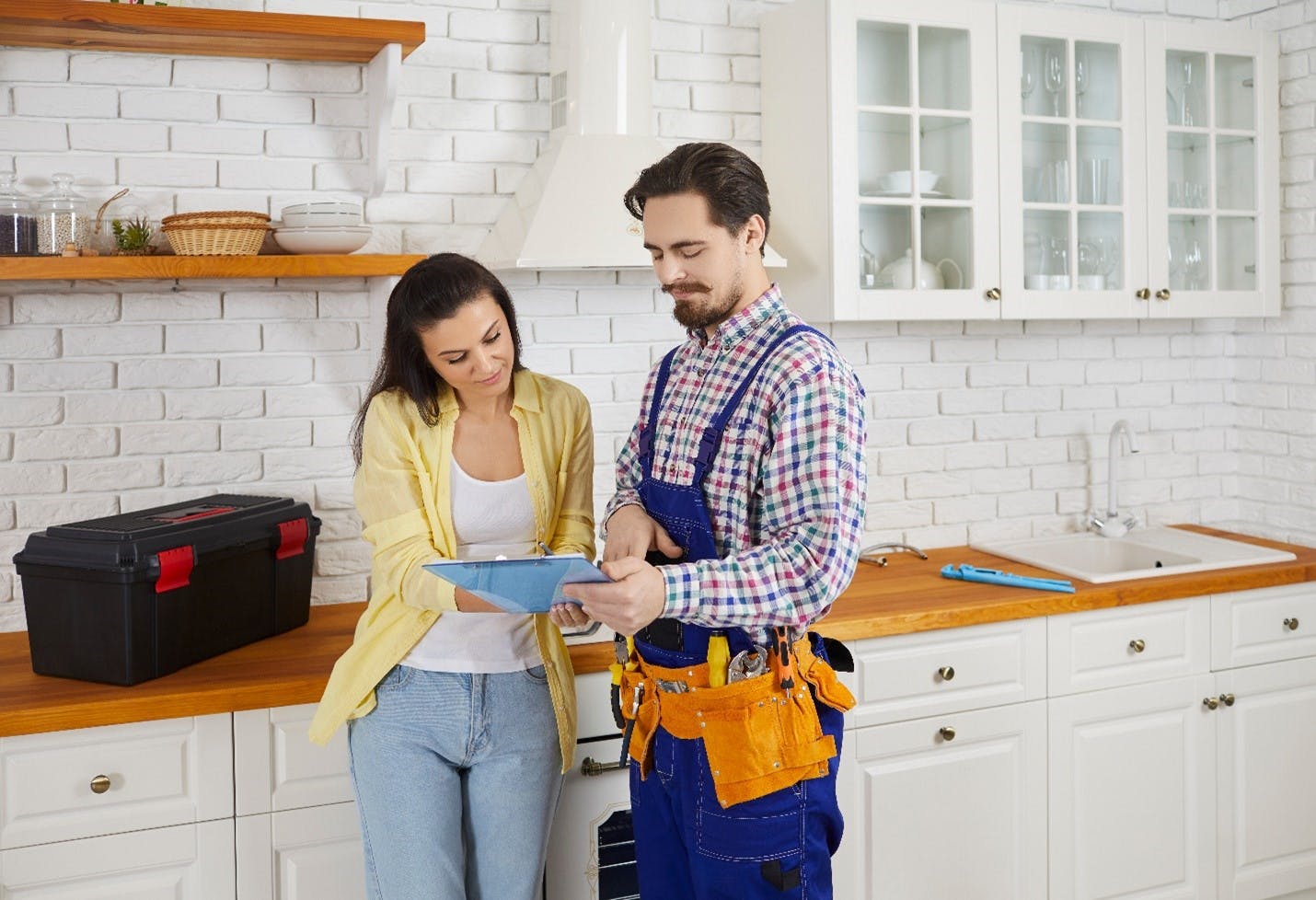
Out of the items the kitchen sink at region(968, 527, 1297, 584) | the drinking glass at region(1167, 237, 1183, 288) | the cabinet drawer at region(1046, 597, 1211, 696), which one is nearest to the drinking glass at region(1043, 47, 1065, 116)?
the drinking glass at region(1167, 237, 1183, 288)

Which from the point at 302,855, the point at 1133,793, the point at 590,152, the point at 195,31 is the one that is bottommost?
the point at 1133,793

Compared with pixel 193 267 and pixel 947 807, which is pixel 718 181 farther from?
pixel 947 807

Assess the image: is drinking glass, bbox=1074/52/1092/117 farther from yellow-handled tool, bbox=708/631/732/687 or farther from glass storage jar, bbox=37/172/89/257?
glass storage jar, bbox=37/172/89/257

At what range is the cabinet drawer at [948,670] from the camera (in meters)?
2.70

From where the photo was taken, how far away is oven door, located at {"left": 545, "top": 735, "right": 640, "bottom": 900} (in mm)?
2473

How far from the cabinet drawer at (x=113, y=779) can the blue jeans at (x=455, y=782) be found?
312mm

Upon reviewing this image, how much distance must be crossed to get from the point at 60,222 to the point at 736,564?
62.7 inches

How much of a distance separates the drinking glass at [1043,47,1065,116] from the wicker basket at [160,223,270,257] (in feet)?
6.48

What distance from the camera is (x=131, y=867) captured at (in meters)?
2.21

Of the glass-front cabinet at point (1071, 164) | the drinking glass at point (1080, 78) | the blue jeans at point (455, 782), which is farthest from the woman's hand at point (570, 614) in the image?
the drinking glass at point (1080, 78)

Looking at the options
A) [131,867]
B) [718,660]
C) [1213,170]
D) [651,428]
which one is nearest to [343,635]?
[131,867]

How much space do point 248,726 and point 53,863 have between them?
1.26 ft

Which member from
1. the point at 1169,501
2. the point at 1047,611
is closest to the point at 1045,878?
the point at 1047,611

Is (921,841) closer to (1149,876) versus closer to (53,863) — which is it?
(1149,876)
